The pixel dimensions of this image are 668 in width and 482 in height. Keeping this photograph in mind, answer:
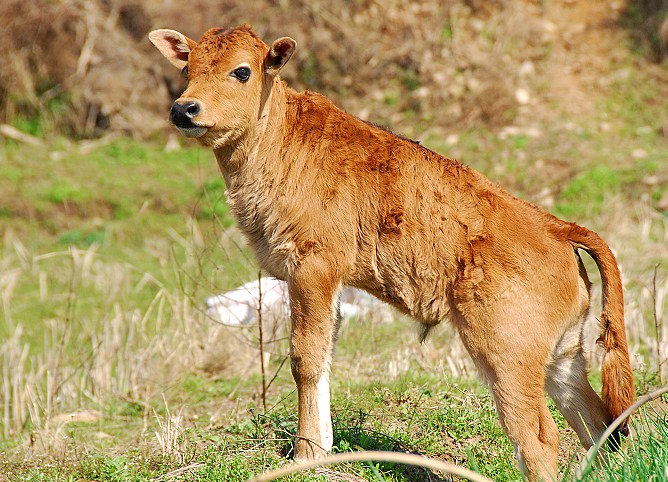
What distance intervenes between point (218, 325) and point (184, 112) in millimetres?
3885

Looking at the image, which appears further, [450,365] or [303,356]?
[450,365]

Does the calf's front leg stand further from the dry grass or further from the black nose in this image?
the dry grass

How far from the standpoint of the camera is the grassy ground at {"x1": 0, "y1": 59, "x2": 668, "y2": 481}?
21.3ft

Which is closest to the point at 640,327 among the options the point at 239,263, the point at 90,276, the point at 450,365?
the point at 450,365

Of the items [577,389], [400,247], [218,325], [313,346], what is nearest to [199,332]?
[218,325]

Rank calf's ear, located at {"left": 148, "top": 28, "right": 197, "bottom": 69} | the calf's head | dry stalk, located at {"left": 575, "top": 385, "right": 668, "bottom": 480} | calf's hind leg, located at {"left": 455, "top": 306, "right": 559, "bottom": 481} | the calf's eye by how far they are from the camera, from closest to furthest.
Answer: dry stalk, located at {"left": 575, "top": 385, "right": 668, "bottom": 480}
calf's hind leg, located at {"left": 455, "top": 306, "right": 559, "bottom": 481}
the calf's head
the calf's eye
calf's ear, located at {"left": 148, "top": 28, "right": 197, "bottom": 69}

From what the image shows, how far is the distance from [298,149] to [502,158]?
30.5 ft

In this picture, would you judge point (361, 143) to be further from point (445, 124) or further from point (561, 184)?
point (445, 124)

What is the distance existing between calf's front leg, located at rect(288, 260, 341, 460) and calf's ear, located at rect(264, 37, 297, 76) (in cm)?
135

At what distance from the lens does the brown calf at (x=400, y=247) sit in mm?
5500

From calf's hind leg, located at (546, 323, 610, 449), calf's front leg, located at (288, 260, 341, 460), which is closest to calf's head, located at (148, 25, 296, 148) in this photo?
calf's front leg, located at (288, 260, 341, 460)

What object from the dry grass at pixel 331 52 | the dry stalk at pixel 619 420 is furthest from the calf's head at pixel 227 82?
the dry grass at pixel 331 52

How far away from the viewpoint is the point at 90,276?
41.4ft

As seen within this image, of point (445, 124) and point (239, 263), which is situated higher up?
point (445, 124)
